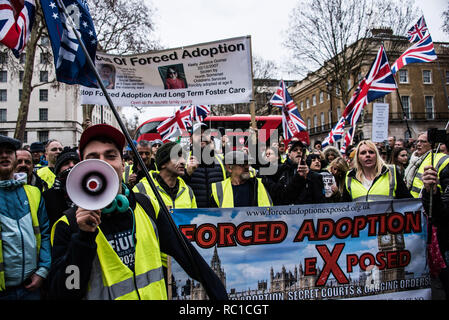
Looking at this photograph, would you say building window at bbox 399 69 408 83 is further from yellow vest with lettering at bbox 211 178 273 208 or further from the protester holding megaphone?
the protester holding megaphone

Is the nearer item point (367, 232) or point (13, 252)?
point (13, 252)

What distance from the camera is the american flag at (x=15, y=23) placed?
2.80 meters

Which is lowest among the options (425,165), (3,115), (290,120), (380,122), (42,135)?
(425,165)

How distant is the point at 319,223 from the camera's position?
11.7 feet

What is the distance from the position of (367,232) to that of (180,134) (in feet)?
21.6

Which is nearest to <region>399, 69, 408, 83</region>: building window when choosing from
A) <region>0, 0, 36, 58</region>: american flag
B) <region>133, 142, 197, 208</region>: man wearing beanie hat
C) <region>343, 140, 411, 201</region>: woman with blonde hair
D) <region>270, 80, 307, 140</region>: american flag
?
<region>270, 80, 307, 140</region>: american flag

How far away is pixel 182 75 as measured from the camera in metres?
4.82

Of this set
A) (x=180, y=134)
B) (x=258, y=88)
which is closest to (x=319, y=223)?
(x=180, y=134)

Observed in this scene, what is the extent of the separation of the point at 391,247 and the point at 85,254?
342cm

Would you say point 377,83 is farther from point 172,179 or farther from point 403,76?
point 403,76

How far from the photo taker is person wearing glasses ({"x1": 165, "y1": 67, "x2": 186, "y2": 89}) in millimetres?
4781

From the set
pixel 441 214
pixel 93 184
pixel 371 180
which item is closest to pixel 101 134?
pixel 93 184
